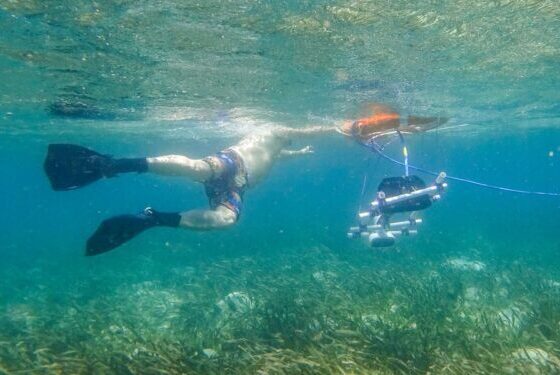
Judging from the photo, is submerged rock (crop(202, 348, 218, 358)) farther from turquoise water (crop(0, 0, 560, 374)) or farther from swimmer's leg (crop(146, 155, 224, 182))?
swimmer's leg (crop(146, 155, 224, 182))

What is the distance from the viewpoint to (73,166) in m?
6.58

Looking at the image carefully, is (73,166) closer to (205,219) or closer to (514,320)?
(205,219)

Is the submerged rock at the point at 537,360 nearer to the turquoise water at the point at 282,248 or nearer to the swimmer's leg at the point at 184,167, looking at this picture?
the turquoise water at the point at 282,248

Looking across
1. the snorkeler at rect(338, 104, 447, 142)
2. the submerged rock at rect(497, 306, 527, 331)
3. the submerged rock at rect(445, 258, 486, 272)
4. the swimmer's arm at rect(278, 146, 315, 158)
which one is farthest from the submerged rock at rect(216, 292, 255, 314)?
the submerged rock at rect(445, 258, 486, 272)

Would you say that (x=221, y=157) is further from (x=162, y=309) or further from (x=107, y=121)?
(x=107, y=121)

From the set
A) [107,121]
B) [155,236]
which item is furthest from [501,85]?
[155,236]

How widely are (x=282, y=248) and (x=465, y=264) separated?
9.53 m

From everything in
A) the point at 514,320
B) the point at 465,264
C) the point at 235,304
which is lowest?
the point at 465,264

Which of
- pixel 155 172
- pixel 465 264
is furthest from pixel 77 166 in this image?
pixel 465 264

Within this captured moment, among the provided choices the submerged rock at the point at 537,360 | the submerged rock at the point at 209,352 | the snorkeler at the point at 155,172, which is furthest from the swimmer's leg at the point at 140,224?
the submerged rock at the point at 537,360

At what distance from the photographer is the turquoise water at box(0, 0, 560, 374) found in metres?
6.52

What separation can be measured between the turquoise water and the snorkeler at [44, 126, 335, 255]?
1.95 meters

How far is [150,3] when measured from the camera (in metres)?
7.57

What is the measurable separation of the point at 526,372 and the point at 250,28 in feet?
26.1
